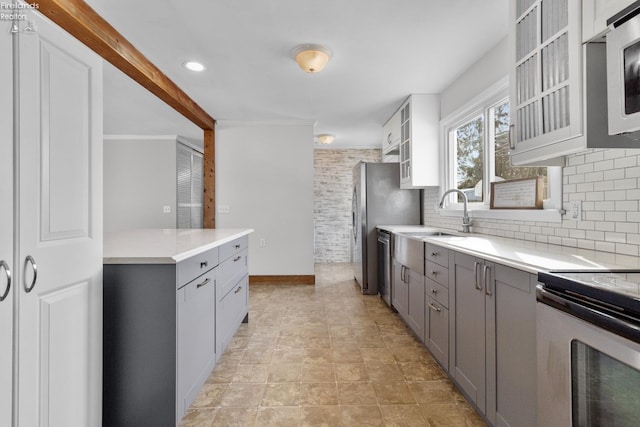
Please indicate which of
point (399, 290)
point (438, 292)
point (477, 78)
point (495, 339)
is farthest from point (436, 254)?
point (477, 78)

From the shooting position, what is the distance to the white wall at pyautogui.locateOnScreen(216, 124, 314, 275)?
15.7ft

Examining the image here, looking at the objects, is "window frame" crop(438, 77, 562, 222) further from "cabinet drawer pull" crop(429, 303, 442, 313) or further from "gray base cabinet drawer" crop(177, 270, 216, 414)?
"gray base cabinet drawer" crop(177, 270, 216, 414)

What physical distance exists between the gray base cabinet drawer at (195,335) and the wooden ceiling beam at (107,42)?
71.1 inches

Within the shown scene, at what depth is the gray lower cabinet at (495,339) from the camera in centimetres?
123

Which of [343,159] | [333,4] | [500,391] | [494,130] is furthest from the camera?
[343,159]

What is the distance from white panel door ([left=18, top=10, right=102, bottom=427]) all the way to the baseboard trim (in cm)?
340

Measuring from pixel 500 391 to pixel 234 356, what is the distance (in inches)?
70.0

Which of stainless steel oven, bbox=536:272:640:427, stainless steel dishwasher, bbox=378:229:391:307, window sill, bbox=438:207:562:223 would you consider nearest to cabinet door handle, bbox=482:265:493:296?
stainless steel oven, bbox=536:272:640:427

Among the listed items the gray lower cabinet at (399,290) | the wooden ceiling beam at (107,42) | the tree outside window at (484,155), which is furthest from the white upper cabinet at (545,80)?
the wooden ceiling beam at (107,42)

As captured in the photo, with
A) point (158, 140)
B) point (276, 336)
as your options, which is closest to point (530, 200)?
point (276, 336)

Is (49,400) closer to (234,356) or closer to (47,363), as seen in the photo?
(47,363)

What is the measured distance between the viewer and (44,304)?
1049 mm

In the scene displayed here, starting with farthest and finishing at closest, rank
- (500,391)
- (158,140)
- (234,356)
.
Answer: (158,140)
(234,356)
(500,391)

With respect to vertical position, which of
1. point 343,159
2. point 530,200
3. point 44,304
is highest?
point 343,159
